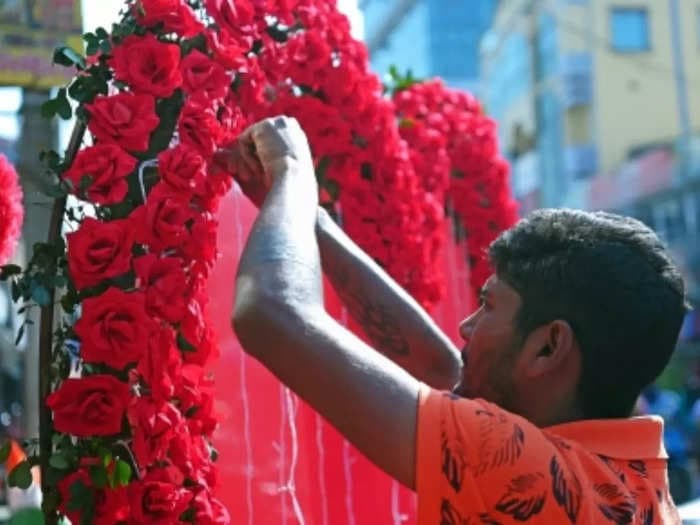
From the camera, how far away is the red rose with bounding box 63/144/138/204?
2.43m

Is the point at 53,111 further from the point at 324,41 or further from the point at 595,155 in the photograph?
the point at 595,155

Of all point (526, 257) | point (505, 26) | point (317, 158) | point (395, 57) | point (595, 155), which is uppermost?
point (395, 57)

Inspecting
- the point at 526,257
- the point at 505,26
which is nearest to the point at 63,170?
the point at 526,257

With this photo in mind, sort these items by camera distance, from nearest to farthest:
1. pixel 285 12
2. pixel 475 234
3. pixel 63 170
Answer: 1. pixel 63 170
2. pixel 285 12
3. pixel 475 234

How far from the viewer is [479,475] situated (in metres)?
1.78

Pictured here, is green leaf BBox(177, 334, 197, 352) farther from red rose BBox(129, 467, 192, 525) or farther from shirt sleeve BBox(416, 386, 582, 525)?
shirt sleeve BBox(416, 386, 582, 525)

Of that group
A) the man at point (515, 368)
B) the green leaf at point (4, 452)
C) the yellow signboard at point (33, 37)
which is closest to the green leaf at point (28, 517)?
the green leaf at point (4, 452)

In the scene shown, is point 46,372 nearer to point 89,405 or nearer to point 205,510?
point 89,405

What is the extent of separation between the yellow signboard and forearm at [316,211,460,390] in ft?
10.6

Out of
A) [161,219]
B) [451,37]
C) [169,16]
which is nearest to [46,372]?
[161,219]

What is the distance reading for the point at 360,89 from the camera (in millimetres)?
3531

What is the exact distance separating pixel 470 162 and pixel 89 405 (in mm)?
2595

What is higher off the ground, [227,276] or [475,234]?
[475,234]

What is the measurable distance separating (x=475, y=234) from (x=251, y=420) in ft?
5.65
